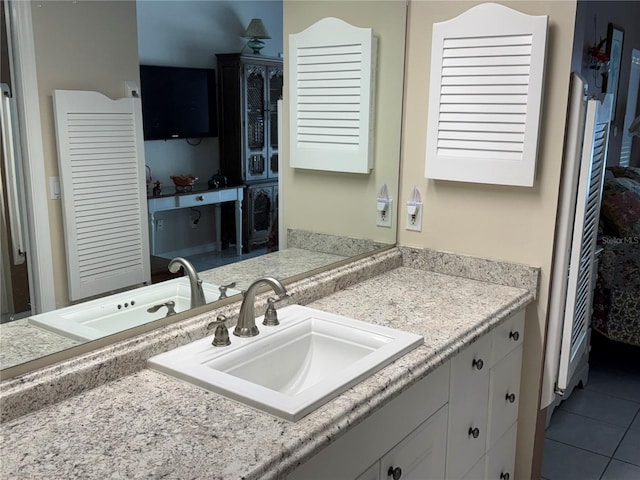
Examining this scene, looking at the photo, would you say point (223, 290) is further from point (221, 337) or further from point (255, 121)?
point (255, 121)

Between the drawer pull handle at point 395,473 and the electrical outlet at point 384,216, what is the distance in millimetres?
1111

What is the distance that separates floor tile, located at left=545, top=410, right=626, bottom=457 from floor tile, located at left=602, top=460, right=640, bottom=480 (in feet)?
0.27

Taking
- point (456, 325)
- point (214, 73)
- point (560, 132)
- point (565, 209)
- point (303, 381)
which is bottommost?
point (303, 381)

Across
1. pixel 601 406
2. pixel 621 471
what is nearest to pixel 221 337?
pixel 621 471

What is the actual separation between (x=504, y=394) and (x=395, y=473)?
774mm

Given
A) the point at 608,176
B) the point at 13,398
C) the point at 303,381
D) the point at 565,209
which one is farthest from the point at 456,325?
the point at 608,176

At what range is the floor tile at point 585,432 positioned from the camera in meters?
2.90

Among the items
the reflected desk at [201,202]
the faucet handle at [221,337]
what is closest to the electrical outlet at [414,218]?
the reflected desk at [201,202]

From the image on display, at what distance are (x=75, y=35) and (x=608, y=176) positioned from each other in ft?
13.1

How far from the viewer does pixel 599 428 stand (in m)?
3.06

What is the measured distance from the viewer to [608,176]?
4422mm

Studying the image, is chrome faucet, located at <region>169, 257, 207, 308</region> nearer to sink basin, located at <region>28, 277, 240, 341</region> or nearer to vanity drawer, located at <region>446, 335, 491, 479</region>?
sink basin, located at <region>28, 277, 240, 341</region>

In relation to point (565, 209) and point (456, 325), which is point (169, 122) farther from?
point (565, 209)

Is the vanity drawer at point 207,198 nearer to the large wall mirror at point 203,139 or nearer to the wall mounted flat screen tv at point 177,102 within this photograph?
the large wall mirror at point 203,139
